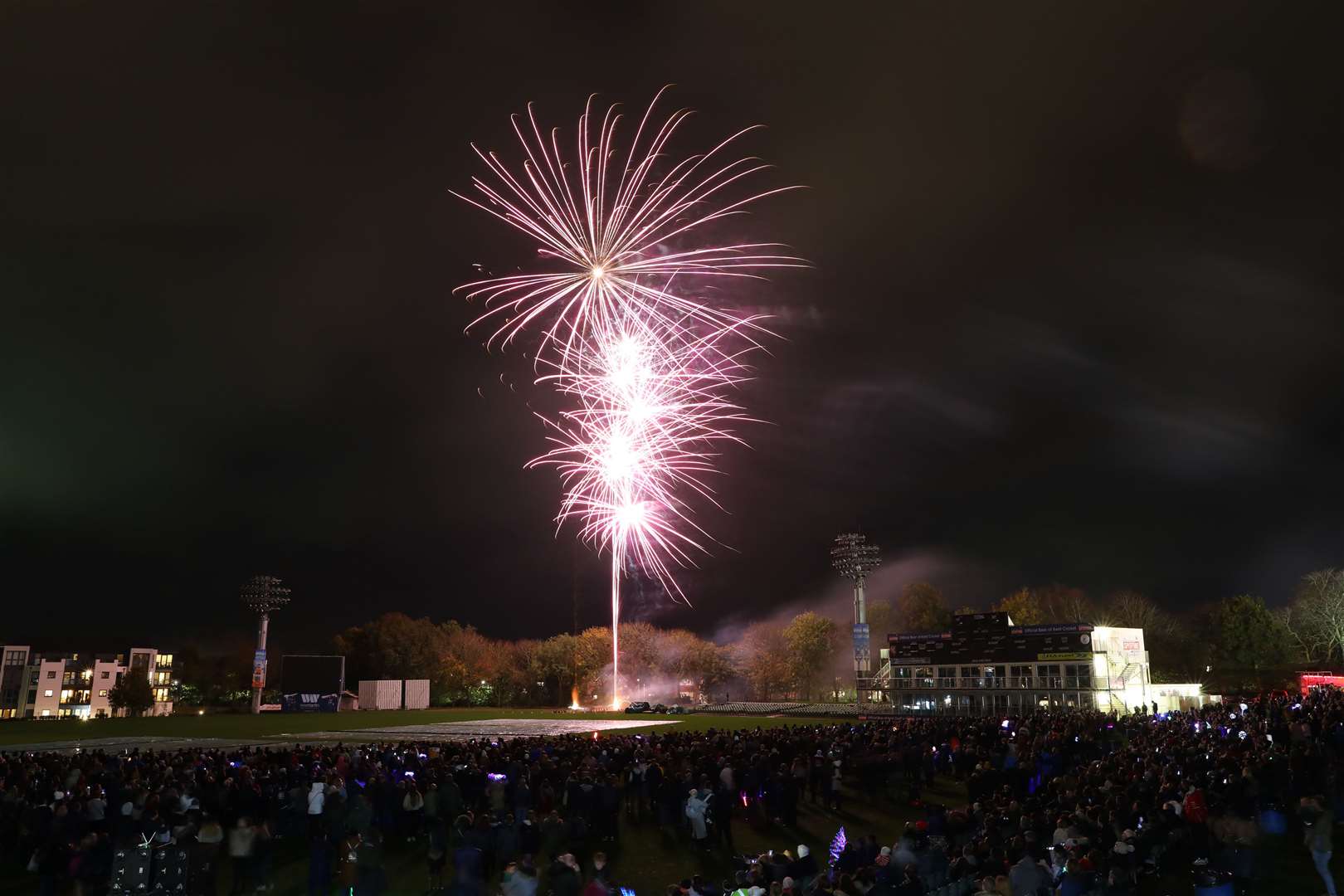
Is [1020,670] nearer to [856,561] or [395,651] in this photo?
[856,561]

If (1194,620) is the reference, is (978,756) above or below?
below

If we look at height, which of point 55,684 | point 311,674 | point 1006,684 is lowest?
point 1006,684

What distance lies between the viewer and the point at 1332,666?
8450 cm

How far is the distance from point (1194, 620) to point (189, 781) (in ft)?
367

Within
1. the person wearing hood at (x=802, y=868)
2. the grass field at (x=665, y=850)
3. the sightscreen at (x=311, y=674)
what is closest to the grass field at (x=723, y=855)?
the grass field at (x=665, y=850)

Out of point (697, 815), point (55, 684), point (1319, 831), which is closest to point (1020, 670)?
point (697, 815)

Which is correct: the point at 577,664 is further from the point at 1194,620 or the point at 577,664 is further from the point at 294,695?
the point at 1194,620

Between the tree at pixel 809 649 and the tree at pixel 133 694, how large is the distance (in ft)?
227

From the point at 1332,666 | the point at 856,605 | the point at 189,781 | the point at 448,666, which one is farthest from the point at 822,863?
the point at 448,666

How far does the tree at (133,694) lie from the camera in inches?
3686

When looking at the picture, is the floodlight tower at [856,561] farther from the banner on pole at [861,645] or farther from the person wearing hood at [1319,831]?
the person wearing hood at [1319,831]

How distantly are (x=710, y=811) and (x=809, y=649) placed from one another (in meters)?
90.6

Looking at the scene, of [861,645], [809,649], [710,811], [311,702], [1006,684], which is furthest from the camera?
[809,649]

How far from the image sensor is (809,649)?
10575cm
